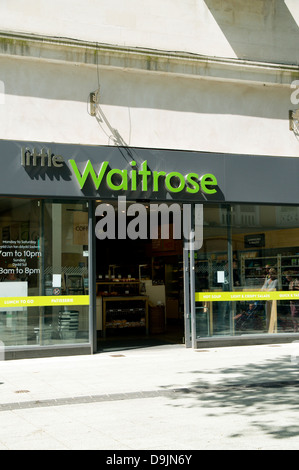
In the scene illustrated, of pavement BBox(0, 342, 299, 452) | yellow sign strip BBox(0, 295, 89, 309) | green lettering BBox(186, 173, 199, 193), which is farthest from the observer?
green lettering BBox(186, 173, 199, 193)

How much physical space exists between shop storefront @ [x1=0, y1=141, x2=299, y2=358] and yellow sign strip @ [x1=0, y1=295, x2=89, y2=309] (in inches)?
0.8

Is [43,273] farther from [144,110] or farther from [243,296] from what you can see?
[243,296]

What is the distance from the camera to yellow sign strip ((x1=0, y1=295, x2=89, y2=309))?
1290 centimetres

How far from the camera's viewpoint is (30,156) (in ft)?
42.2

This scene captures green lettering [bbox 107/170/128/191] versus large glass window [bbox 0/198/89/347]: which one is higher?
green lettering [bbox 107/170/128/191]

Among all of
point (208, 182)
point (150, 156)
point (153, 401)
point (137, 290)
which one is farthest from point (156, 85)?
point (153, 401)

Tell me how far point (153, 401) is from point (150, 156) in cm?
655

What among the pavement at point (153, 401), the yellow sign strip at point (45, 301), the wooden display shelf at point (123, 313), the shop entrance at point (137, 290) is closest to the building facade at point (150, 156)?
the yellow sign strip at point (45, 301)

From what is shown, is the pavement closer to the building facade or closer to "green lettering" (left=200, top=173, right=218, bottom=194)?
the building facade

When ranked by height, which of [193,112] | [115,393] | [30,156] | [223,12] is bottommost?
[115,393]

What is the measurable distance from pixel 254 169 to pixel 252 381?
20.2 ft

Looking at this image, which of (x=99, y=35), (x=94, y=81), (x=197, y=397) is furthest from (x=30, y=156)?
(x=197, y=397)

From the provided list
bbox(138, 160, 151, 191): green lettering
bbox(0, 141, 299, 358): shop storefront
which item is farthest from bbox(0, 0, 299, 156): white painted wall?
bbox(138, 160, 151, 191): green lettering
